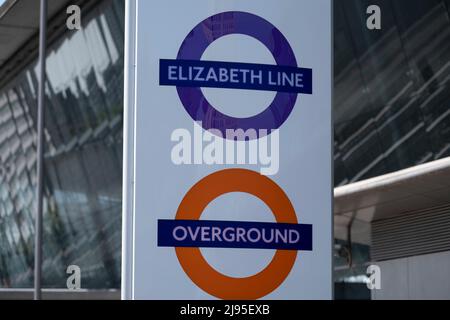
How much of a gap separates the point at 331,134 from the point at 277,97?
217 millimetres

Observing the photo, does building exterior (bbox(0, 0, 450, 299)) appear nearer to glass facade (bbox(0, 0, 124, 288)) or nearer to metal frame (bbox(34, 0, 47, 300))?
glass facade (bbox(0, 0, 124, 288))

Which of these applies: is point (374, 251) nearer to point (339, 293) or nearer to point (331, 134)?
point (339, 293)

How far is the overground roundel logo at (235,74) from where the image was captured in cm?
379

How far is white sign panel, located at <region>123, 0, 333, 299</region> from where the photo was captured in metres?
3.74

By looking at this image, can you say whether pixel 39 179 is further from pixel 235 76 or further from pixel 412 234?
pixel 412 234

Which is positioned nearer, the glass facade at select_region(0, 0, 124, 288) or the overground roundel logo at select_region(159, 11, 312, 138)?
the overground roundel logo at select_region(159, 11, 312, 138)

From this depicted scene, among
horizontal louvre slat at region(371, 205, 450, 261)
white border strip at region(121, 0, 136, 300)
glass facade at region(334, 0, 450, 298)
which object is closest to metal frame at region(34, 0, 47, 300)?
white border strip at region(121, 0, 136, 300)

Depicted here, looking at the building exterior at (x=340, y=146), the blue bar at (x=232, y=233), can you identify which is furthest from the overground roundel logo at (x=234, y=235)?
the building exterior at (x=340, y=146)

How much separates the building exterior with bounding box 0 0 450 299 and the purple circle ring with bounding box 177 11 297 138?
58.4 feet

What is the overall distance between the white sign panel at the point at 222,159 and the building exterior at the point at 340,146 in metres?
17.8

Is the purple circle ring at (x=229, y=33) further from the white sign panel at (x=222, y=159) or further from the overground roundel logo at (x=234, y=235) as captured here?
the overground roundel logo at (x=234, y=235)

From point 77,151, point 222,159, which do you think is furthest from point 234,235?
point 77,151

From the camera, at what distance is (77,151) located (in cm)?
4028
